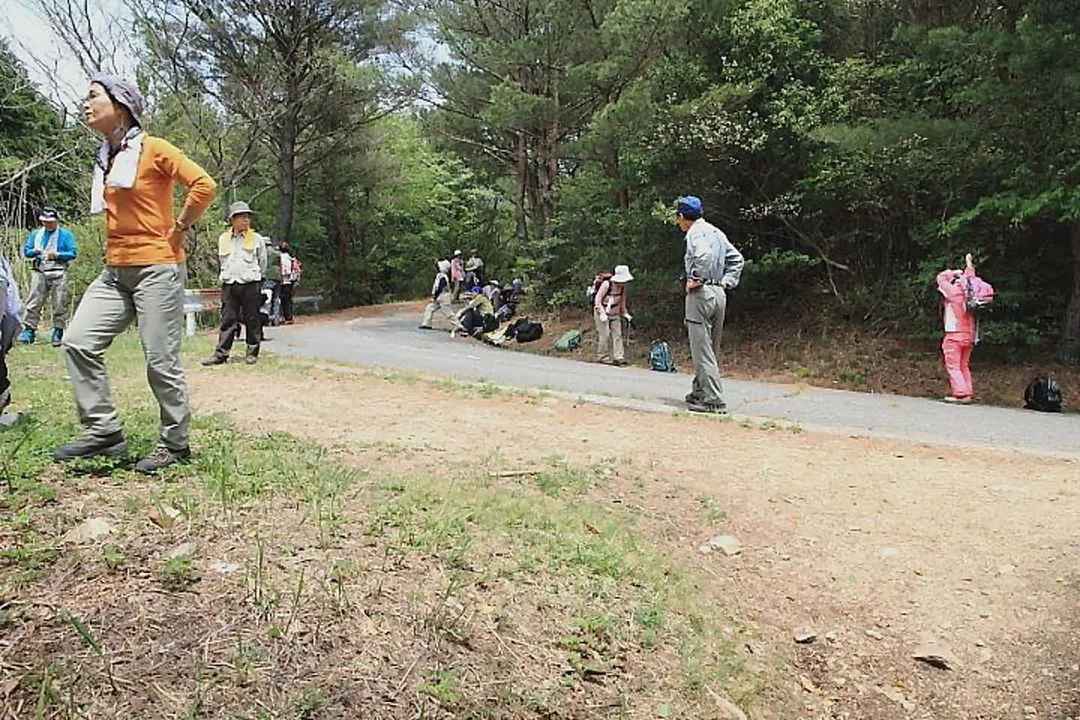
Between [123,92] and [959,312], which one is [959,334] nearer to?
[959,312]

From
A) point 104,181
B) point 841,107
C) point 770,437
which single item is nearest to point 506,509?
point 104,181

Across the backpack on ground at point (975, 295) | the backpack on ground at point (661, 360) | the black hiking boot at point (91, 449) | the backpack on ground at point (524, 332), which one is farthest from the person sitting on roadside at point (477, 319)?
the black hiking boot at point (91, 449)

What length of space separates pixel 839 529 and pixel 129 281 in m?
4.07

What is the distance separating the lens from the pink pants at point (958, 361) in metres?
10.3

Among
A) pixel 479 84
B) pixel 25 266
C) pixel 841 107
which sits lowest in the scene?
pixel 25 266

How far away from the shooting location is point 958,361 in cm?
1040

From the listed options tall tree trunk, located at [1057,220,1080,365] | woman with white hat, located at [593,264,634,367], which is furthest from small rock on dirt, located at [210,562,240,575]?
tall tree trunk, located at [1057,220,1080,365]

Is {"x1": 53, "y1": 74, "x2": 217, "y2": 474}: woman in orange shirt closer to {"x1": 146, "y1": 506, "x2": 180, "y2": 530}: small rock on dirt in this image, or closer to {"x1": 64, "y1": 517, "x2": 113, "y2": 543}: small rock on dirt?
{"x1": 146, "y1": 506, "x2": 180, "y2": 530}: small rock on dirt

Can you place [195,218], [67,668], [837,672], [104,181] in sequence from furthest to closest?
1. [195,218]
2. [104,181]
3. [837,672]
4. [67,668]

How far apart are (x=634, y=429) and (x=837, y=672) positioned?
3.46 meters

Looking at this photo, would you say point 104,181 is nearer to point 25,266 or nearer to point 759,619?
point 759,619

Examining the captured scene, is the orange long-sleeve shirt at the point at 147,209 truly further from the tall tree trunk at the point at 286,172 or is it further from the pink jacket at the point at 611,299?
the tall tree trunk at the point at 286,172

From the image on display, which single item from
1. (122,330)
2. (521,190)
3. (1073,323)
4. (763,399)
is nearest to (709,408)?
(763,399)

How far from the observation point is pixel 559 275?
21125 mm
